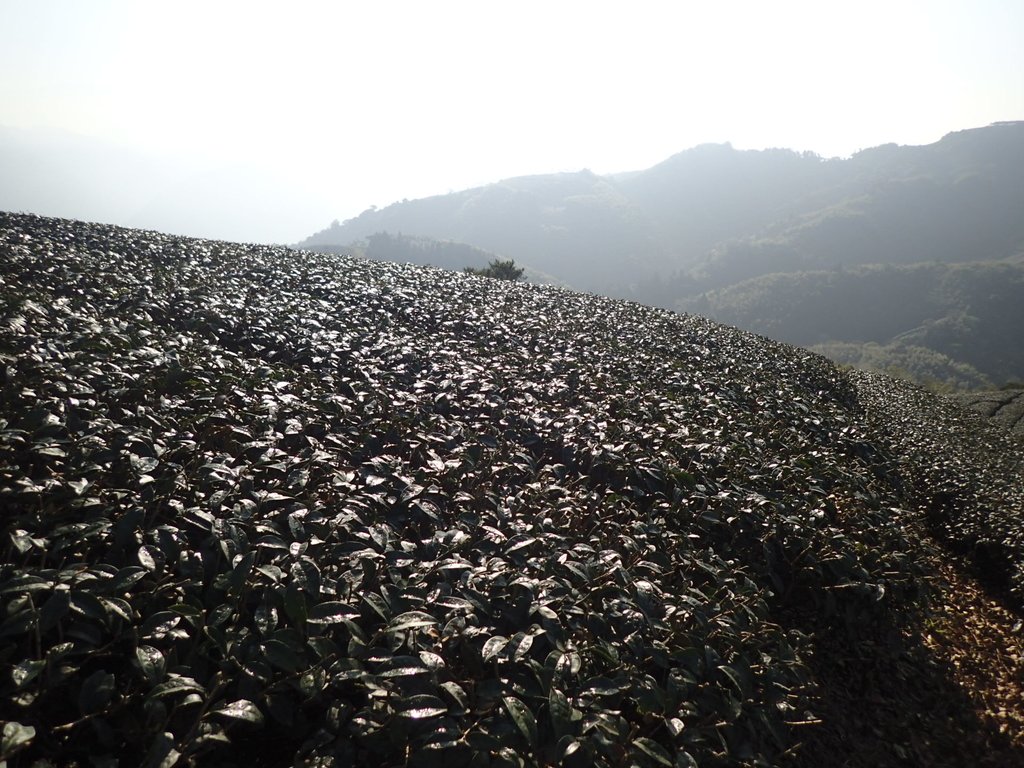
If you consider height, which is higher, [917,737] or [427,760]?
[427,760]

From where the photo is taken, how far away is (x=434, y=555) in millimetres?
3562

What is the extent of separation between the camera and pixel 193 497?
351 centimetres

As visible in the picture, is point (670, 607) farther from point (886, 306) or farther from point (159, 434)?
point (886, 306)

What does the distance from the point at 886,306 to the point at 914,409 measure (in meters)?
156

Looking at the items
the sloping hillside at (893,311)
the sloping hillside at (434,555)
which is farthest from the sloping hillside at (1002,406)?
the sloping hillside at (893,311)

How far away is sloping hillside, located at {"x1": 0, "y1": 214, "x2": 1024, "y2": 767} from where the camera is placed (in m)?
2.43

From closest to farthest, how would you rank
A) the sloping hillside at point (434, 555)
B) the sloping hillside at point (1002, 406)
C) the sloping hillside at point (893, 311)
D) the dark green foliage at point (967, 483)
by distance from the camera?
the sloping hillside at point (434, 555) < the dark green foliage at point (967, 483) < the sloping hillside at point (1002, 406) < the sloping hillside at point (893, 311)

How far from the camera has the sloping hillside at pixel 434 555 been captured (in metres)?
2.43

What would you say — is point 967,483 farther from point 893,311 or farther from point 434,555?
point 893,311

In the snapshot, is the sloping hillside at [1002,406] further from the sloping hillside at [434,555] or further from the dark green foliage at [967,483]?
the sloping hillside at [434,555]

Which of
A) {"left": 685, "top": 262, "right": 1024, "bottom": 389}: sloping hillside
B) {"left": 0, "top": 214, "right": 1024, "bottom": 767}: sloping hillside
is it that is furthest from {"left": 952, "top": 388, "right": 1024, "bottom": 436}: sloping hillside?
{"left": 685, "top": 262, "right": 1024, "bottom": 389}: sloping hillside

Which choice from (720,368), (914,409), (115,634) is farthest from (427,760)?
(914,409)

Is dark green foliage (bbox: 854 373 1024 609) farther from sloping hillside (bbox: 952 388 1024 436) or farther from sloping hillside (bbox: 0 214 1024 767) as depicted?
sloping hillside (bbox: 952 388 1024 436)

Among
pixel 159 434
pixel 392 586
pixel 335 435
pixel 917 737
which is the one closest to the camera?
pixel 392 586
